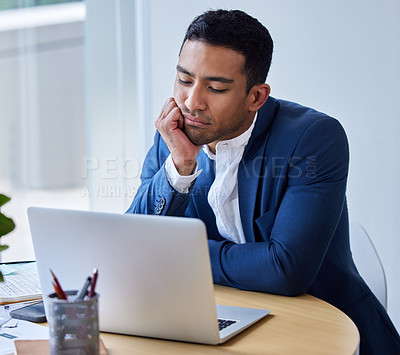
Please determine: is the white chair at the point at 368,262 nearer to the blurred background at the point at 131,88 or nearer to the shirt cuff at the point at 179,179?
the shirt cuff at the point at 179,179

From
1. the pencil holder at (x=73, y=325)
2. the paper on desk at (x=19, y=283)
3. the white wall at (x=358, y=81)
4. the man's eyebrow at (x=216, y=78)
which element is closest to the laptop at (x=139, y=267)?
the pencil holder at (x=73, y=325)

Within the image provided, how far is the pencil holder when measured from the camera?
88cm

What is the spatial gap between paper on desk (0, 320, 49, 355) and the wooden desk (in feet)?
0.40

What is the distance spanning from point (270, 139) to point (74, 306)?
934mm

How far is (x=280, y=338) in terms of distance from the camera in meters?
1.07

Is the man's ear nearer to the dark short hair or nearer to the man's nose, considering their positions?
the dark short hair

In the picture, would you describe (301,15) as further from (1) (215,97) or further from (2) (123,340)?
(2) (123,340)

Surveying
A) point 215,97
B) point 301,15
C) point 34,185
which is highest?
point 301,15

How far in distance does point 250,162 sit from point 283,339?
2.28 feet

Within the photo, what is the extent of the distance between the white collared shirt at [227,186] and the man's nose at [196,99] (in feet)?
0.51

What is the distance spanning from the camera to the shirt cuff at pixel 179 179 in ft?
5.38

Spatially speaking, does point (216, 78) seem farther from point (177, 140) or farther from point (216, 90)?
point (177, 140)

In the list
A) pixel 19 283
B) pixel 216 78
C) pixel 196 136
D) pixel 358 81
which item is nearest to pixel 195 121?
pixel 196 136

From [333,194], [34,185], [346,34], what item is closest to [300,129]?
[333,194]
